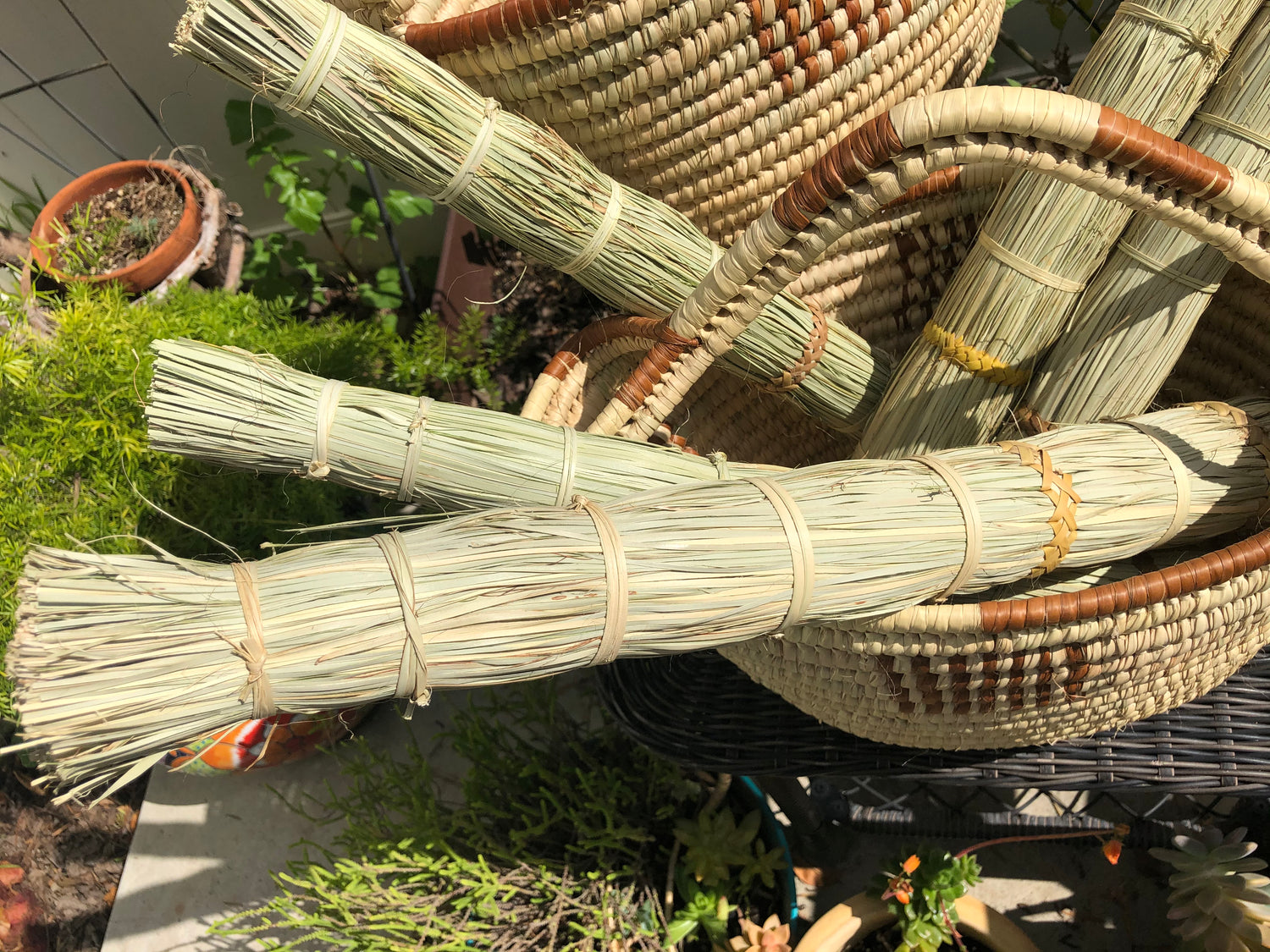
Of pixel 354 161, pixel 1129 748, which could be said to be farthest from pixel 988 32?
pixel 354 161

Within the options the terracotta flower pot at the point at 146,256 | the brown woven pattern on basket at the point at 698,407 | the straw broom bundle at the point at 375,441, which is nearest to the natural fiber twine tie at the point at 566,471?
the straw broom bundle at the point at 375,441

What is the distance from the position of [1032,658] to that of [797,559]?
202mm

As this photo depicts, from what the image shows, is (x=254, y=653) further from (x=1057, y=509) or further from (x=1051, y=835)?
(x=1051, y=835)

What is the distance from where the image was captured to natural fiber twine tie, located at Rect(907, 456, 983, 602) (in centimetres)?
62

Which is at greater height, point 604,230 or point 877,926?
point 604,230

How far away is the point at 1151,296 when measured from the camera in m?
0.77

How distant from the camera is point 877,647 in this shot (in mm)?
628

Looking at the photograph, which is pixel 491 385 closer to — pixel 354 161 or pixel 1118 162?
pixel 354 161

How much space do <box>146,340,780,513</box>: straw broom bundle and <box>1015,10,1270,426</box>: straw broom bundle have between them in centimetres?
37

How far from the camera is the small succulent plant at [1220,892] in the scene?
796 millimetres

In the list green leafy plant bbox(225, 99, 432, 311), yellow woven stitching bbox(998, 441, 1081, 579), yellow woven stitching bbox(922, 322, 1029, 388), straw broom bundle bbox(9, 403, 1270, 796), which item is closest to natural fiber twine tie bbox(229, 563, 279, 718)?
straw broom bundle bbox(9, 403, 1270, 796)

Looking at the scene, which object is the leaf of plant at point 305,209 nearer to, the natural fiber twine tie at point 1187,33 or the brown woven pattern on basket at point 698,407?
the brown woven pattern on basket at point 698,407

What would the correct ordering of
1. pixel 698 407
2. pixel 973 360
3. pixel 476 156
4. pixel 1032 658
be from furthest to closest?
pixel 698 407, pixel 973 360, pixel 476 156, pixel 1032 658

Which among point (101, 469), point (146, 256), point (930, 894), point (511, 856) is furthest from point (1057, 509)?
point (146, 256)
